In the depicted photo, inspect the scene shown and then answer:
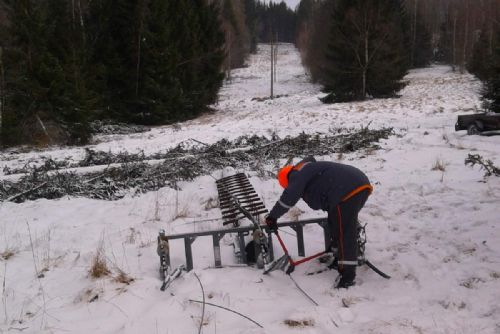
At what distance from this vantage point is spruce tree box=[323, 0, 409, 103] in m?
25.4

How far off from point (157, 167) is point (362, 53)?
20.6m

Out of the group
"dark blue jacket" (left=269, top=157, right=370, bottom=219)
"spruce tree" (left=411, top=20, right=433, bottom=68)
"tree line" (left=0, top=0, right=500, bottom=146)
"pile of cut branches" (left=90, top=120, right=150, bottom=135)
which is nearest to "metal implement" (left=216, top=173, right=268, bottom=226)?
"dark blue jacket" (left=269, top=157, right=370, bottom=219)

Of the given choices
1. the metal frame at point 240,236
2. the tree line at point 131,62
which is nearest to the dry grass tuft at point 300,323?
the metal frame at point 240,236

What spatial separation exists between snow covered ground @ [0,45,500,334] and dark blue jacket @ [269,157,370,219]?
0.92m

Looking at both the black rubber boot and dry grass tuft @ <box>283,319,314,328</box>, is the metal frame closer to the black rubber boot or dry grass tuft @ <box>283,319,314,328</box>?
the black rubber boot

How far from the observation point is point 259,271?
4645 millimetres

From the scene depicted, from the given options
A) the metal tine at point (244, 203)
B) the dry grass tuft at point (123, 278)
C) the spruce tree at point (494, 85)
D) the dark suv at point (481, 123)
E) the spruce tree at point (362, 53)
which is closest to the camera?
the dry grass tuft at point (123, 278)

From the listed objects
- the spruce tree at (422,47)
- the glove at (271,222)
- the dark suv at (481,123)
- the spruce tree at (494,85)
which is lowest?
the glove at (271,222)

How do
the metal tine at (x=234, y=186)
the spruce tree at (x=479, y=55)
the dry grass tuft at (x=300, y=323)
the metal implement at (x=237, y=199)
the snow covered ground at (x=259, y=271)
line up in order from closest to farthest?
the dry grass tuft at (x=300, y=323)
the snow covered ground at (x=259, y=271)
the metal implement at (x=237, y=199)
the metal tine at (x=234, y=186)
the spruce tree at (x=479, y=55)

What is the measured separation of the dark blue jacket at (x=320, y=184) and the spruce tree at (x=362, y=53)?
23.2 meters

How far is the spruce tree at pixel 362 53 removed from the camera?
83.4 feet

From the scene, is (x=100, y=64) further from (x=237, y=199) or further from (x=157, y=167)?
(x=237, y=199)

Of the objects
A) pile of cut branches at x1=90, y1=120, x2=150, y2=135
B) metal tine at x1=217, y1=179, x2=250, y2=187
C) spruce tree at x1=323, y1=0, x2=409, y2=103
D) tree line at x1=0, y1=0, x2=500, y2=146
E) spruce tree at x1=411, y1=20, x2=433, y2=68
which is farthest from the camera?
spruce tree at x1=411, y1=20, x2=433, y2=68

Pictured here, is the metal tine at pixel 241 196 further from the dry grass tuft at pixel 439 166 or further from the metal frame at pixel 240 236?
the dry grass tuft at pixel 439 166
